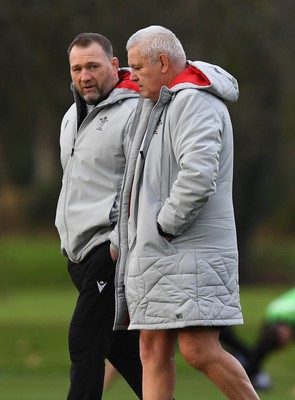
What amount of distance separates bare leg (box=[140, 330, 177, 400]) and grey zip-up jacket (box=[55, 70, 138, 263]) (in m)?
0.73

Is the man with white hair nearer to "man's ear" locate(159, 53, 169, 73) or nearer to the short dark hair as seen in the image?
"man's ear" locate(159, 53, 169, 73)

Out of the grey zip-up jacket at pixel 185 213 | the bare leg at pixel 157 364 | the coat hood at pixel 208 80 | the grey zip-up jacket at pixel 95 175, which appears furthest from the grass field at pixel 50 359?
the coat hood at pixel 208 80

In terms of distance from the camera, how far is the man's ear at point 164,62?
724cm

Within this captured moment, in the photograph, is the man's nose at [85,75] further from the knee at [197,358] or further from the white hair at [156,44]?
the knee at [197,358]

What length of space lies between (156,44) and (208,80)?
1.09ft

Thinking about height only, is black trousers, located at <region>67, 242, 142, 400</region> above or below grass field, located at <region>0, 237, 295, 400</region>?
above

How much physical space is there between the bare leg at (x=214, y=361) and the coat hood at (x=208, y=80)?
1.21 metres

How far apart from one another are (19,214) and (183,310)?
49828mm

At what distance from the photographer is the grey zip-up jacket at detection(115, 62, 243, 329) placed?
7012mm

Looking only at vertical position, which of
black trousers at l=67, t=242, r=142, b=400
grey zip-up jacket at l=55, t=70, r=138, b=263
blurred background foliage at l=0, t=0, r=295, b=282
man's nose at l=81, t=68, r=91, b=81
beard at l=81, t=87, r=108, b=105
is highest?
man's nose at l=81, t=68, r=91, b=81

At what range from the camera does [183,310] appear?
7.05m

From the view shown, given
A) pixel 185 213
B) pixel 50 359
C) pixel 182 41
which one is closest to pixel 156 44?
pixel 185 213

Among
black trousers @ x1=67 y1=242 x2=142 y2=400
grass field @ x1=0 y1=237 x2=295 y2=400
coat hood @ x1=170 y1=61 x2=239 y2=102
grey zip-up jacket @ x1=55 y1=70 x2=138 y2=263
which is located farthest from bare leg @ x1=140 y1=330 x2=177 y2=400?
grass field @ x1=0 y1=237 x2=295 y2=400

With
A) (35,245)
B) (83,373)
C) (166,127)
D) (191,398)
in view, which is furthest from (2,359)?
(35,245)
